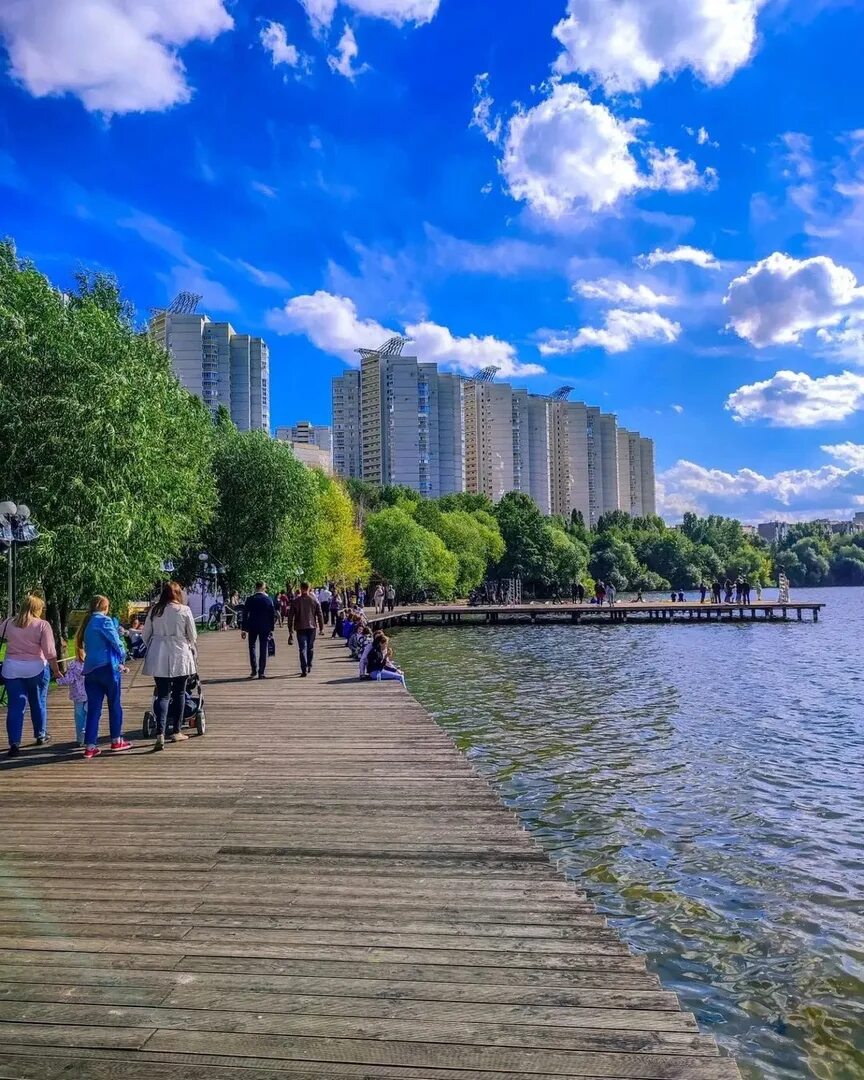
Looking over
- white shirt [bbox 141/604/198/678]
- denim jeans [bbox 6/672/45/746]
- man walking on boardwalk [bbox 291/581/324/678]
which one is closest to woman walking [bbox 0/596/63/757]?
denim jeans [bbox 6/672/45/746]

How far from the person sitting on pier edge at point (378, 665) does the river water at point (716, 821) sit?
5.51ft

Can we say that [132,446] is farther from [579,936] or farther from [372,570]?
[372,570]

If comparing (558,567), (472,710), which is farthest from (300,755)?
(558,567)

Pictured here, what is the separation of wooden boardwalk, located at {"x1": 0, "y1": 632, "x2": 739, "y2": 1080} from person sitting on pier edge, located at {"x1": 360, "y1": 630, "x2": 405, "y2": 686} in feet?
27.5

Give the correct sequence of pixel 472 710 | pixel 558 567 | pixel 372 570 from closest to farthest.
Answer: pixel 472 710
pixel 372 570
pixel 558 567

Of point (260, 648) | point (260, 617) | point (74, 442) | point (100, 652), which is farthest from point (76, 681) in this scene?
point (74, 442)

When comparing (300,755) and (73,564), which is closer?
(300,755)

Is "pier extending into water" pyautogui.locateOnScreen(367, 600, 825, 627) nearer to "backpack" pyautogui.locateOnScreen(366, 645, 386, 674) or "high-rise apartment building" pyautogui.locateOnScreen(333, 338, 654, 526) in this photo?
"backpack" pyautogui.locateOnScreen(366, 645, 386, 674)

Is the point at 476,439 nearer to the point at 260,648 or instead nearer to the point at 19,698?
the point at 260,648

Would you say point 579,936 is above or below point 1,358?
below

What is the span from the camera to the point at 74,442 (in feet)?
57.2

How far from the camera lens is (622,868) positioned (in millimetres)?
8422

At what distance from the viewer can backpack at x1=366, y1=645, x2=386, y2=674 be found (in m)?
16.4

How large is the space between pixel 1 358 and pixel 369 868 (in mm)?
16230
